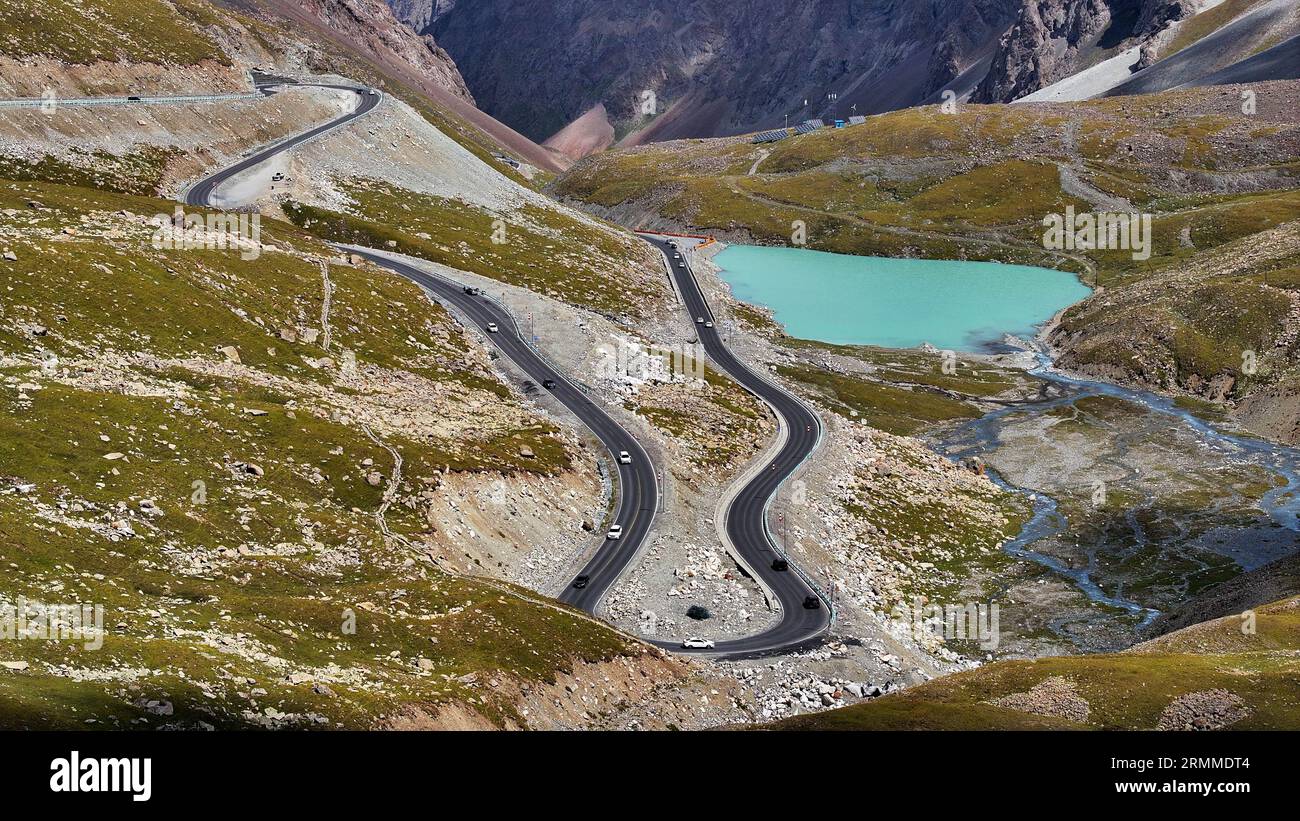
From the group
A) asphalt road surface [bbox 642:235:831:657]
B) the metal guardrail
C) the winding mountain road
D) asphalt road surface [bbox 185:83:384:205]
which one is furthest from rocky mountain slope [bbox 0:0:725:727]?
asphalt road surface [bbox 185:83:384:205]

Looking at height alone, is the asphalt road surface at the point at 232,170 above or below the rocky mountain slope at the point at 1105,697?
above

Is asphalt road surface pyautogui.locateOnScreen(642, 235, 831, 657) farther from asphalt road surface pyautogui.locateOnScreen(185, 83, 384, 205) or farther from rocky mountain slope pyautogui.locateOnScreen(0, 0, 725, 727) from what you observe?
asphalt road surface pyautogui.locateOnScreen(185, 83, 384, 205)

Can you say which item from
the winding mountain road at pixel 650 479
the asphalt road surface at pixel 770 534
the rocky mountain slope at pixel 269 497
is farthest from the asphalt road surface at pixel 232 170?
the asphalt road surface at pixel 770 534

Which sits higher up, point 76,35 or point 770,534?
point 76,35

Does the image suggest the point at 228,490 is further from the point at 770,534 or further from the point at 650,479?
the point at 770,534

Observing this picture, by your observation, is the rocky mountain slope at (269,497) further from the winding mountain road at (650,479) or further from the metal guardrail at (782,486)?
the metal guardrail at (782,486)

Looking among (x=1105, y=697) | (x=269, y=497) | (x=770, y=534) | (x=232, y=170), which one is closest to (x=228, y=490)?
(x=269, y=497)
